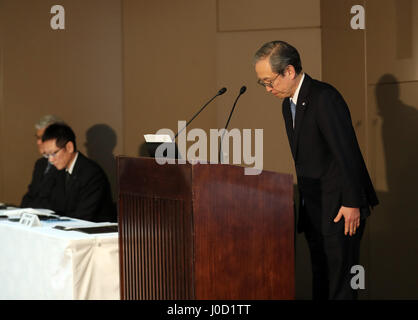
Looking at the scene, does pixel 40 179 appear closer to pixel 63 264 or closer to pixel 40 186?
pixel 40 186

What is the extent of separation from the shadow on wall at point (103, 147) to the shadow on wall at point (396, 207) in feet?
8.50

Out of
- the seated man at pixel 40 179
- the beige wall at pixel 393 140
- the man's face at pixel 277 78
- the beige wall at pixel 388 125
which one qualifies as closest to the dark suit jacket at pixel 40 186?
the seated man at pixel 40 179

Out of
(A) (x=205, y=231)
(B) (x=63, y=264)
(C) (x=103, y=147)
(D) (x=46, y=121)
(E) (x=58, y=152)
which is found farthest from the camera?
(C) (x=103, y=147)

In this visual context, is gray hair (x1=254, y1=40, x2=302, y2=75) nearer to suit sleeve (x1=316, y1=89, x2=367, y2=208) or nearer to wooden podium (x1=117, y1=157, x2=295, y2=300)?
suit sleeve (x1=316, y1=89, x2=367, y2=208)

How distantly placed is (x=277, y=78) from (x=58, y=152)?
217 centimetres

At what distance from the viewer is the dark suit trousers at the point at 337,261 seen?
3.00 meters

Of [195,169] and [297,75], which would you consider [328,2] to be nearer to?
[297,75]

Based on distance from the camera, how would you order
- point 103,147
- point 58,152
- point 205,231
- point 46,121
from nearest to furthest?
point 205,231, point 58,152, point 46,121, point 103,147

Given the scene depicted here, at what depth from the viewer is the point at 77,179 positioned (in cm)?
478

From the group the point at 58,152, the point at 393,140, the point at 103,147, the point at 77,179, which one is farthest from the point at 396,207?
the point at 103,147

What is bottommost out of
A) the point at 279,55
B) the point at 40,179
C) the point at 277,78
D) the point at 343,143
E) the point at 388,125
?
the point at 40,179

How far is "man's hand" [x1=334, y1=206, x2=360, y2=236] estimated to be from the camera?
2.92 m

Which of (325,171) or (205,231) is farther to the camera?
(325,171)

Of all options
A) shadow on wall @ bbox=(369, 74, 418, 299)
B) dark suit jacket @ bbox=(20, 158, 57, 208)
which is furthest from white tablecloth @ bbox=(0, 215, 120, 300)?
shadow on wall @ bbox=(369, 74, 418, 299)
